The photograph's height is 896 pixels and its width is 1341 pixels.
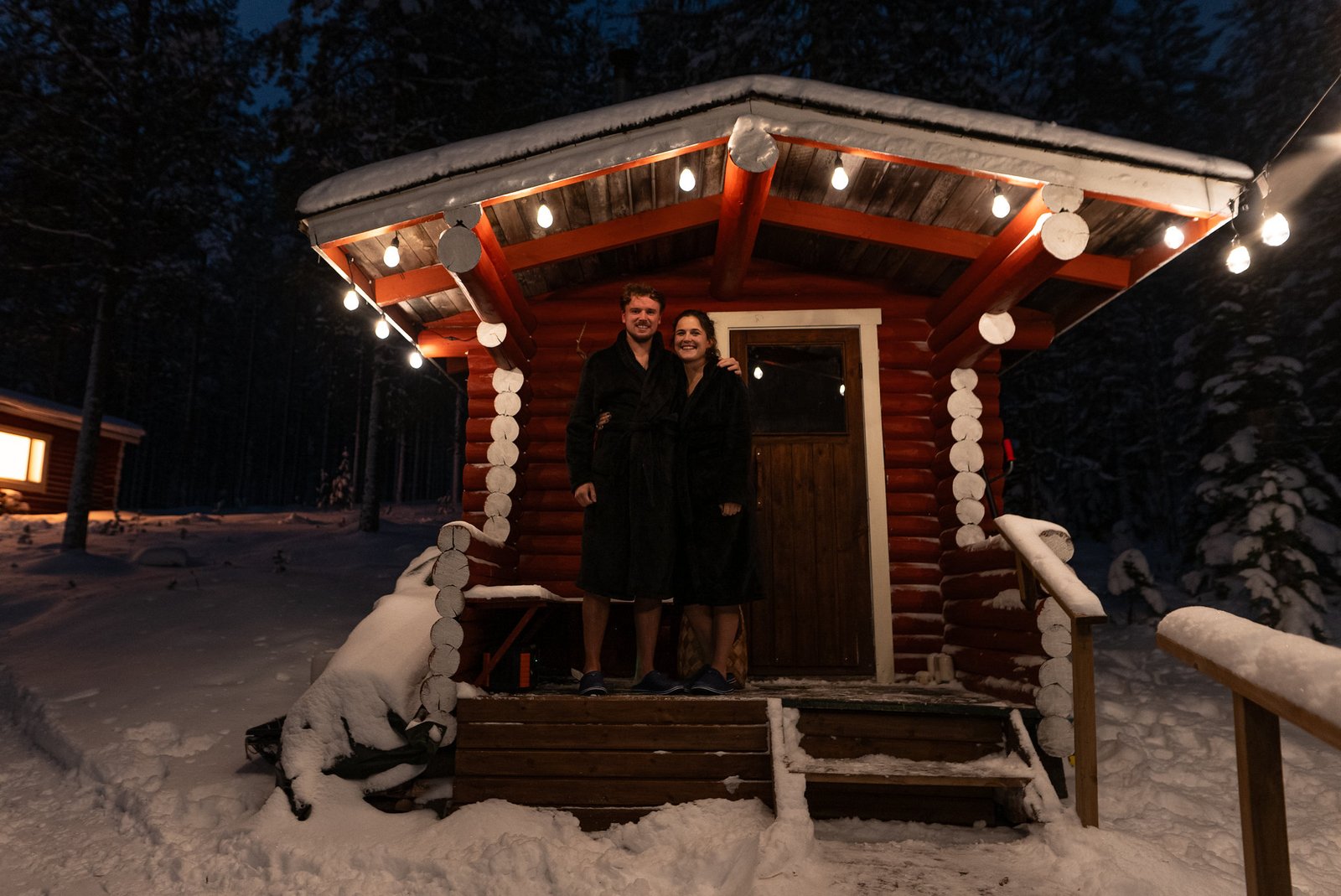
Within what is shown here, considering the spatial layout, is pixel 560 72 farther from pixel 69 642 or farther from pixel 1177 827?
pixel 1177 827

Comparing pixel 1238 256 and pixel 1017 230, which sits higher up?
pixel 1017 230

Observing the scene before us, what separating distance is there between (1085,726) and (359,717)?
367 centimetres

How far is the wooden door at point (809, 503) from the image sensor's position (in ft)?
19.6

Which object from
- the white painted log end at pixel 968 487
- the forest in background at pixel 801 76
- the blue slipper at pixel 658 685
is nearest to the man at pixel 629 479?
the blue slipper at pixel 658 685

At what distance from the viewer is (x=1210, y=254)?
18125 mm

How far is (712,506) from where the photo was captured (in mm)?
4547

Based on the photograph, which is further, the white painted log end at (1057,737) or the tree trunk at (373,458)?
the tree trunk at (373,458)

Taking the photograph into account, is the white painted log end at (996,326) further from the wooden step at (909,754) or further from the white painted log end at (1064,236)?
the wooden step at (909,754)

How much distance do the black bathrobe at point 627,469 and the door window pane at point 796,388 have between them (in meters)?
1.76

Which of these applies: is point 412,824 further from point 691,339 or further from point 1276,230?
point 1276,230

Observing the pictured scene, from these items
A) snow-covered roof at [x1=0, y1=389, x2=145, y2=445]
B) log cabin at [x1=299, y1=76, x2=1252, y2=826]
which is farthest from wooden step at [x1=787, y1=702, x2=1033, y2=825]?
snow-covered roof at [x1=0, y1=389, x2=145, y2=445]

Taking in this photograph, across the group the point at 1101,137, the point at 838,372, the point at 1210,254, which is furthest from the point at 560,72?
the point at 1210,254

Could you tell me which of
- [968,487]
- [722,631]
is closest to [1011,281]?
[968,487]

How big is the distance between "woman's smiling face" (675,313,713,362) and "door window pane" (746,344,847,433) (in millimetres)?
1663
